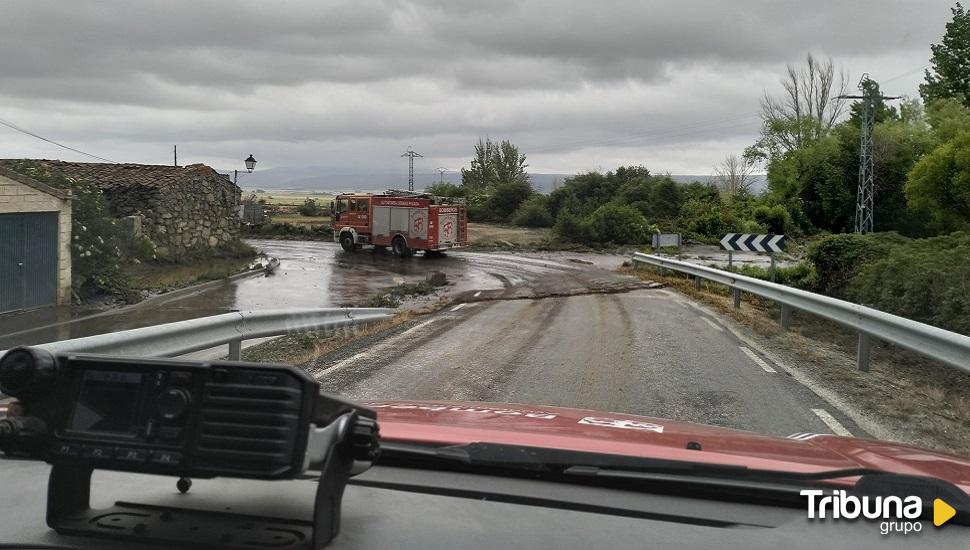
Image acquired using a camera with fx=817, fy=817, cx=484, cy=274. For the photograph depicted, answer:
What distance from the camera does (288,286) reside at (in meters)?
23.2

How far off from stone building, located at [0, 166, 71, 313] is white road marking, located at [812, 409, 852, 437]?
1570cm

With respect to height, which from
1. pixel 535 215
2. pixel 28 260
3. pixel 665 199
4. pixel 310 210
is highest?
pixel 665 199

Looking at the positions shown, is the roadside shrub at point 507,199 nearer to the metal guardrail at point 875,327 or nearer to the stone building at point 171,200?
the stone building at point 171,200

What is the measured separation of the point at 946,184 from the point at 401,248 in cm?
2712

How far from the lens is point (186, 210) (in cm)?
2895

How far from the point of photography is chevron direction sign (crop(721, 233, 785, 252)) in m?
19.7

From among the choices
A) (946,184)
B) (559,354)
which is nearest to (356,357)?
(559,354)

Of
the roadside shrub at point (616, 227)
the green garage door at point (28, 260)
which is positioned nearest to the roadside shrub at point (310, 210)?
the roadside shrub at point (616, 227)

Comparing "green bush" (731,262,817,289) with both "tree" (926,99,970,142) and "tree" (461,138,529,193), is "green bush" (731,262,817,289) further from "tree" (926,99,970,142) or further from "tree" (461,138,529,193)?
"tree" (461,138,529,193)

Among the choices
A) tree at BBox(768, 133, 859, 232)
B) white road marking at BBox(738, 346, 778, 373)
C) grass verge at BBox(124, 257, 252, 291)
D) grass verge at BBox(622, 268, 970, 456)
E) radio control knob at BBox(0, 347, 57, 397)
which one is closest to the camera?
radio control knob at BBox(0, 347, 57, 397)

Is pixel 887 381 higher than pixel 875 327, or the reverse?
pixel 875 327

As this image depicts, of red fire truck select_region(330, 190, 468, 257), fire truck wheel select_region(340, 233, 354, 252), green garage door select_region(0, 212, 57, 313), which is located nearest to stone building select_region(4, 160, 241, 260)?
fire truck wheel select_region(340, 233, 354, 252)

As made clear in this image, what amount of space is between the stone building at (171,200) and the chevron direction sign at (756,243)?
1814 centimetres

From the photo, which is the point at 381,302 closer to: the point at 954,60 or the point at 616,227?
the point at 616,227
